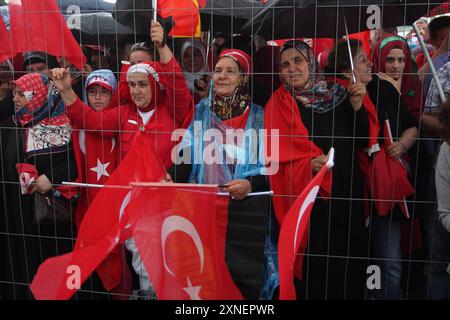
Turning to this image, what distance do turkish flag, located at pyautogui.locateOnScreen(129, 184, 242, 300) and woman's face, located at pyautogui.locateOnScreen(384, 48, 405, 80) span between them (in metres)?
1.19

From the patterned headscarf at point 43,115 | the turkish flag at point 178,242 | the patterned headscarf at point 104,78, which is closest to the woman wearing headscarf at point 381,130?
the turkish flag at point 178,242

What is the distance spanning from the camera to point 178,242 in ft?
8.42

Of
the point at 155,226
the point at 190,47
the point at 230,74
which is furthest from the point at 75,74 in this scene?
the point at 155,226

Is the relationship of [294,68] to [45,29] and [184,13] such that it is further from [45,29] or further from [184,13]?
[45,29]

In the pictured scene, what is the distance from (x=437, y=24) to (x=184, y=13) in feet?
4.46

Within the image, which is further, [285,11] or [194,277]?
[285,11]

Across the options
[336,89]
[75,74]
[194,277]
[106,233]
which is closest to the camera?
[194,277]

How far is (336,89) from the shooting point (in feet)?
9.68

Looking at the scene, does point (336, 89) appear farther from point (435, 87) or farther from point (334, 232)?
point (334, 232)

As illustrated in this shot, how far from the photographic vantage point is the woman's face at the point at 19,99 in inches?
130

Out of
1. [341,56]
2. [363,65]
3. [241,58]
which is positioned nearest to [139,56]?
[241,58]

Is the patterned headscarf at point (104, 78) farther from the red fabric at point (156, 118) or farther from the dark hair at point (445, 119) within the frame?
the dark hair at point (445, 119)
